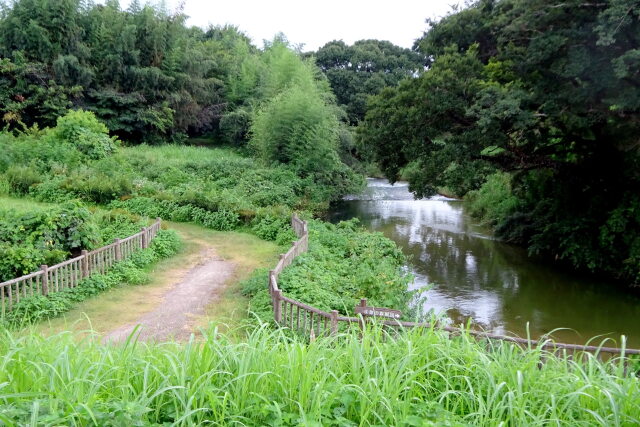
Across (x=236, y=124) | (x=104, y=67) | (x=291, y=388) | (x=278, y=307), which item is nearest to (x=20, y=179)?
(x=104, y=67)

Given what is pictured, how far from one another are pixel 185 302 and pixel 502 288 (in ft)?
28.1

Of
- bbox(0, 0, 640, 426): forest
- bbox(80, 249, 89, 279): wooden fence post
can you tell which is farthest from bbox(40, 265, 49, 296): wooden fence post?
bbox(80, 249, 89, 279): wooden fence post

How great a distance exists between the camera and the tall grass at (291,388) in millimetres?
2582

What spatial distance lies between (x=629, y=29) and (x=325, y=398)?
11.8m

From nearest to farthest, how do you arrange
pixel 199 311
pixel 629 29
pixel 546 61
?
1. pixel 199 311
2. pixel 629 29
3. pixel 546 61

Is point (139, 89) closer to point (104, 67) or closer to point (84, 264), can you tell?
point (104, 67)

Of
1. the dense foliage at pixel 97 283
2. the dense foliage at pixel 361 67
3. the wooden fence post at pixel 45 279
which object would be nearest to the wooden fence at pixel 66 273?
the wooden fence post at pixel 45 279

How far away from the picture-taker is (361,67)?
142 ft

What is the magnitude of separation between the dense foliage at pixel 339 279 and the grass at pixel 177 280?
545mm

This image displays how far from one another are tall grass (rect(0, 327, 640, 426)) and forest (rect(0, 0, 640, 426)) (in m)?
0.02

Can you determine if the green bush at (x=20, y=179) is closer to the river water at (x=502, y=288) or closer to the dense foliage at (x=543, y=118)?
the dense foliage at (x=543, y=118)

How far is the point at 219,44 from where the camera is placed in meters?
42.2

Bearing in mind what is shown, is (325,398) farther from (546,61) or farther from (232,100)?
(232,100)

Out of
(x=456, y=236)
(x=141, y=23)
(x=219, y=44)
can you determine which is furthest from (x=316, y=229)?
(x=219, y=44)
